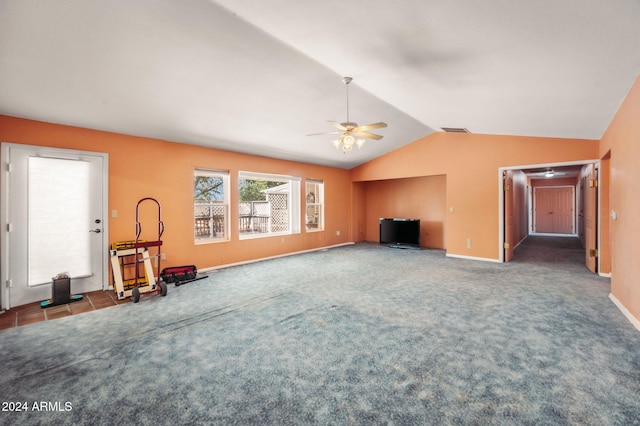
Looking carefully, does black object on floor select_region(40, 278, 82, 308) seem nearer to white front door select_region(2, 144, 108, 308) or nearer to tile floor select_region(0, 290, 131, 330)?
tile floor select_region(0, 290, 131, 330)

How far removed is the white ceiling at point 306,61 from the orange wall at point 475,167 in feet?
2.99

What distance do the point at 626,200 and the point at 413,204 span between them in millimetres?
5475

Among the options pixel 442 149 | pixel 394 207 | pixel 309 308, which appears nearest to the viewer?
pixel 309 308

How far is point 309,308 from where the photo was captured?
3344 mm

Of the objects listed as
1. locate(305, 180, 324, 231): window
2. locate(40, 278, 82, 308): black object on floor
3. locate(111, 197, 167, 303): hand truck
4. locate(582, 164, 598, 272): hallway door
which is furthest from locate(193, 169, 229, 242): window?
locate(582, 164, 598, 272): hallway door

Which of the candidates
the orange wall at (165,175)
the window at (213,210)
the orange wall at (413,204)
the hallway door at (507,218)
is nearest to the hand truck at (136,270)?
the orange wall at (165,175)

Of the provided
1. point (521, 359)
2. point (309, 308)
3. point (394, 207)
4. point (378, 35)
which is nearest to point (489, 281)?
point (521, 359)

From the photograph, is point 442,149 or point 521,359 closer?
point 521,359

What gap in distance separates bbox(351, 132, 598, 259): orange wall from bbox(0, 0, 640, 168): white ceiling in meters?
0.91

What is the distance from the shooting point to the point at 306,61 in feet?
10.8

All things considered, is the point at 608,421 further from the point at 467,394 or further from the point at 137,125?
the point at 137,125

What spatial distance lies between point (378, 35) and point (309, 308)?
9.61ft

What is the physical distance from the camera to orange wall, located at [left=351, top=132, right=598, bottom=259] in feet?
18.0

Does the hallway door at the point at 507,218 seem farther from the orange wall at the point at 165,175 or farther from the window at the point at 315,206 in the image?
the orange wall at the point at 165,175
